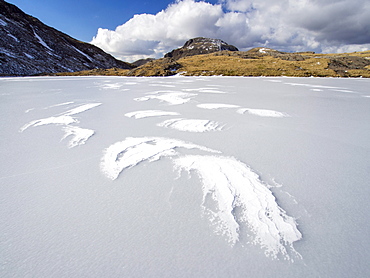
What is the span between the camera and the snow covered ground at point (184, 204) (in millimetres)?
895

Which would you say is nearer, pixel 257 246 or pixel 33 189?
pixel 257 246

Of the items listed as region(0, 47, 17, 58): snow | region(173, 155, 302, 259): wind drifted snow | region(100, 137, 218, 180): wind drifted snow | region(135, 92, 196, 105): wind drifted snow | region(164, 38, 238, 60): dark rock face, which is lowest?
region(173, 155, 302, 259): wind drifted snow

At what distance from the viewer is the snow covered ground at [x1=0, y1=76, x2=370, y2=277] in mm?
895

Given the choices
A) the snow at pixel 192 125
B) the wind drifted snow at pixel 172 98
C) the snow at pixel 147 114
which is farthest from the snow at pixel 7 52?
the snow at pixel 192 125

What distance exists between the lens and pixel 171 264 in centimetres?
88

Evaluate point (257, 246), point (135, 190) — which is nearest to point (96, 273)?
point (135, 190)

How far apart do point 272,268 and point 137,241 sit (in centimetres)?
66

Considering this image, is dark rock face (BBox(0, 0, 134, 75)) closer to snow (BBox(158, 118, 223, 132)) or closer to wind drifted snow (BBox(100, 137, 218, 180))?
snow (BBox(158, 118, 223, 132))

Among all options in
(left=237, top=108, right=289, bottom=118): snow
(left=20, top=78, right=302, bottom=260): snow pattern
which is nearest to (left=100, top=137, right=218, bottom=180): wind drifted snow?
(left=20, top=78, right=302, bottom=260): snow pattern

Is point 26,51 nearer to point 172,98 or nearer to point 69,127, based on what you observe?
point 172,98

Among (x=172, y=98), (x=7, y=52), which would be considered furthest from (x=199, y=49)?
(x=172, y=98)

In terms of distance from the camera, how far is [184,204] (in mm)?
1267

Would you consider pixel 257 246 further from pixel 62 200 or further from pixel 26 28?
pixel 26 28

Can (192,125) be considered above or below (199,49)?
below
